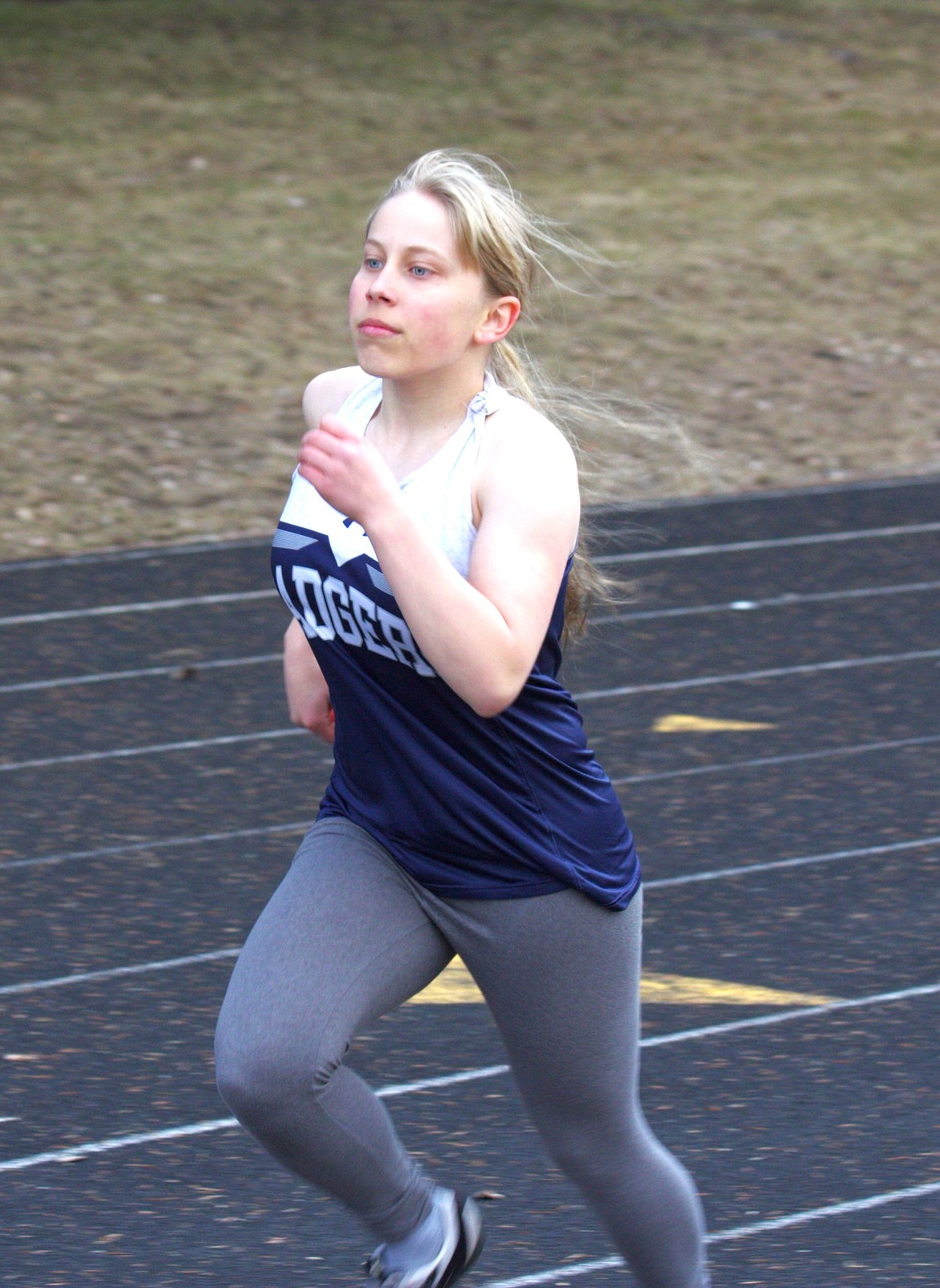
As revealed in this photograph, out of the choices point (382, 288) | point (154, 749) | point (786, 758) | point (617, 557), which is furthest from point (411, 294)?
point (617, 557)

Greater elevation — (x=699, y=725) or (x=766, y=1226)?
(x=766, y=1226)

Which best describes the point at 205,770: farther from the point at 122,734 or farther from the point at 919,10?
the point at 919,10

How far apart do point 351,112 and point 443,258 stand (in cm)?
1441

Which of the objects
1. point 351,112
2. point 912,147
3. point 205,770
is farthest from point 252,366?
point 912,147

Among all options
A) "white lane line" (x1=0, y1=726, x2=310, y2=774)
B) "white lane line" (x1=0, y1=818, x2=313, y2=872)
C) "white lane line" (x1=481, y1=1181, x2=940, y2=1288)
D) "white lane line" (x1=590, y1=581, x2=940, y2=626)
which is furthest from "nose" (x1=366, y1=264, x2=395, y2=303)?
"white lane line" (x1=590, y1=581, x2=940, y2=626)

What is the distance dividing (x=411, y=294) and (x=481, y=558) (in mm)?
359

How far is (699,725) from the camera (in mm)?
6730

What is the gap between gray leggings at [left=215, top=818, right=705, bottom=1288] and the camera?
2.52m

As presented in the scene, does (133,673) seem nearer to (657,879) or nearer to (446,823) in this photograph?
(657,879)

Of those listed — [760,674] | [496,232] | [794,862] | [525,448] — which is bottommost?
[760,674]

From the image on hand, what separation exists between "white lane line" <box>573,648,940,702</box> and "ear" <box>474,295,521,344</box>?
439cm

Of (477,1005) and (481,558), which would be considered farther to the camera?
(477,1005)

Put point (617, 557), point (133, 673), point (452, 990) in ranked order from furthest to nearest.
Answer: point (617, 557), point (133, 673), point (452, 990)

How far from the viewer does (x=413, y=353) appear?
2.61m
